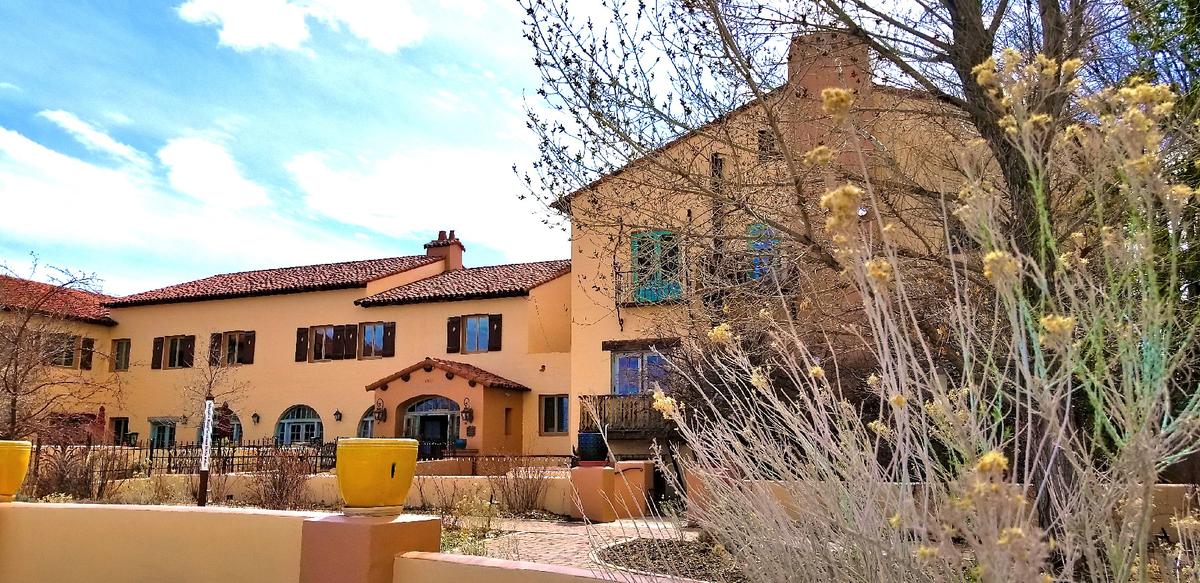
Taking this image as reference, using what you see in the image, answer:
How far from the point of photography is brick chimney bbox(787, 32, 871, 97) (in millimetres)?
7137

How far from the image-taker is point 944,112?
7.18 metres

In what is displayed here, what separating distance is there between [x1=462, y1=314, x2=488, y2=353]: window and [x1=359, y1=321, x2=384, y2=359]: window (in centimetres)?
290

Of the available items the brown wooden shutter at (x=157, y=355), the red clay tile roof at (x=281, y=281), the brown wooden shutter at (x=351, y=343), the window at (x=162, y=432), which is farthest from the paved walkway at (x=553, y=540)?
the brown wooden shutter at (x=157, y=355)

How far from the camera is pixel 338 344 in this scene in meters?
29.6

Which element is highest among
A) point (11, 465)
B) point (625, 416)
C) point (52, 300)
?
point (52, 300)

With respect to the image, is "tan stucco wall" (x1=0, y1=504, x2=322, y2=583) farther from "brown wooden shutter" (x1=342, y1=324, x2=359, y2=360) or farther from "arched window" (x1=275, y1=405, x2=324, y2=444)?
"arched window" (x1=275, y1=405, x2=324, y2=444)

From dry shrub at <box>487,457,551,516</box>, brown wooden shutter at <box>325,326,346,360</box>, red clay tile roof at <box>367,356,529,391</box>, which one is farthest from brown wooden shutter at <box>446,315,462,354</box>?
dry shrub at <box>487,457,551,516</box>

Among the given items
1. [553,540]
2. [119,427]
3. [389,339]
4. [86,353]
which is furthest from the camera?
[119,427]

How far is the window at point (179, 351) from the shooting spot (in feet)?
103

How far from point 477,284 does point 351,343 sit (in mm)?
4464

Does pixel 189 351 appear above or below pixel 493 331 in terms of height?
below

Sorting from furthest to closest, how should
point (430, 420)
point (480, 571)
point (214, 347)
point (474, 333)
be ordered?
point (214, 347)
point (474, 333)
point (430, 420)
point (480, 571)

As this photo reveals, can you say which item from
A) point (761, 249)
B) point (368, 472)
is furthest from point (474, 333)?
point (368, 472)

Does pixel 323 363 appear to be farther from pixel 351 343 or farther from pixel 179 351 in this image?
pixel 179 351
